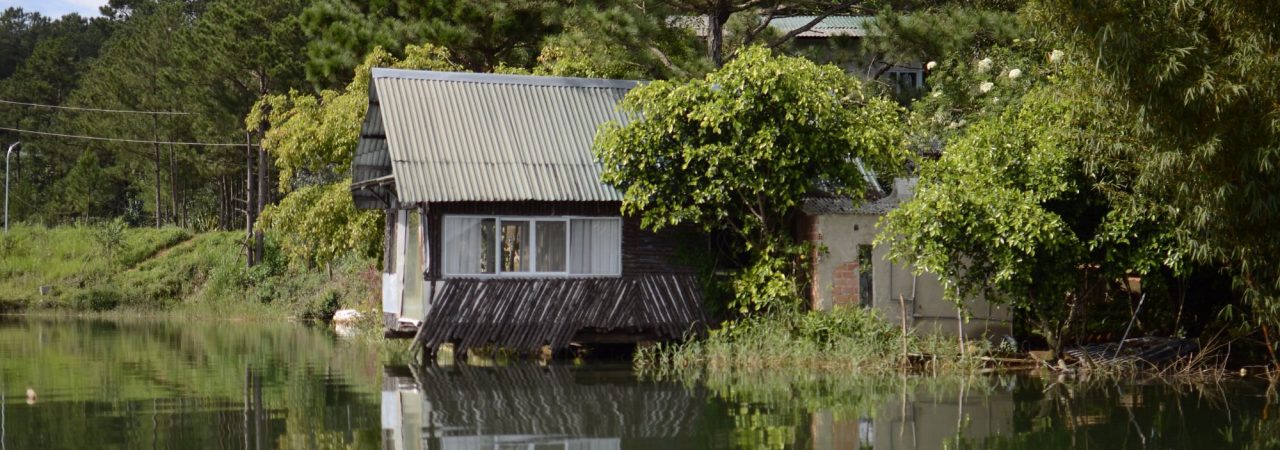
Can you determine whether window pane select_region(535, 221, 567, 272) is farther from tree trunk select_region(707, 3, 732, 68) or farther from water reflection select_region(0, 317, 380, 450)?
tree trunk select_region(707, 3, 732, 68)

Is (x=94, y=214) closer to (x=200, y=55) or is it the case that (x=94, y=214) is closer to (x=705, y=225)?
→ (x=200, y=55)

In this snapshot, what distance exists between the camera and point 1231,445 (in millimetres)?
11844

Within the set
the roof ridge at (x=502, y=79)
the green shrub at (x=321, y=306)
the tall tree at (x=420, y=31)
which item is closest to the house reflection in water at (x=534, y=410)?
the roof ridge at (x=502, y=79)

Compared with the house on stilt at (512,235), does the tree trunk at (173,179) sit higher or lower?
higher

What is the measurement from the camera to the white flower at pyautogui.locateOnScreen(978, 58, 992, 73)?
80.3ft

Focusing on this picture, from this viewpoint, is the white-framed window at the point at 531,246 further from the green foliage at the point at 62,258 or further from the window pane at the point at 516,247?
the green foliage at the point at 62,258

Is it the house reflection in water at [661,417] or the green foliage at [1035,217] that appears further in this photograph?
the green foliage at [1035,217]

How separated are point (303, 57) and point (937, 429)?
29.5m

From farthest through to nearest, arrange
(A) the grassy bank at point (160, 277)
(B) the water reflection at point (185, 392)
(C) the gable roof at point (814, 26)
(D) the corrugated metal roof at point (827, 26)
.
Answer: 1. (A) the grassy bank at point (160, 277)
2. (D) the corrugated metal roof at point (827, 26)
3. (C) the gable roof at point (814, 26)
4. (B) the water reflection at point (185, 392)

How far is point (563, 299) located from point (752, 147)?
3584mm

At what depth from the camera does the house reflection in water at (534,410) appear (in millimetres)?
12188

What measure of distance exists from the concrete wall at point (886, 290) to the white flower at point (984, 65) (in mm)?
6043

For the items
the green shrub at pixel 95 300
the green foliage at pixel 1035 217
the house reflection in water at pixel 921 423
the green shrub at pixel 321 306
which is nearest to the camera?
the house reflection in water at pixel 921 423

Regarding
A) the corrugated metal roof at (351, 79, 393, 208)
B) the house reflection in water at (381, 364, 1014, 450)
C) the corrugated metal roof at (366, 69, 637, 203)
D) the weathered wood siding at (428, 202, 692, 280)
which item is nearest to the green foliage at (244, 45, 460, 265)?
the corrugated metal roof at (351, 79, 393, 208)
